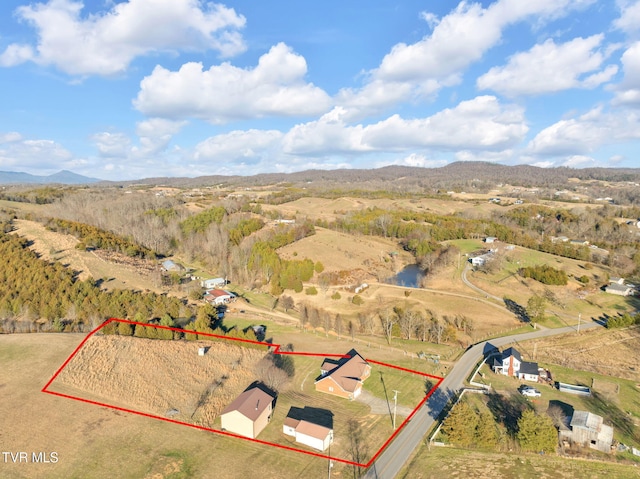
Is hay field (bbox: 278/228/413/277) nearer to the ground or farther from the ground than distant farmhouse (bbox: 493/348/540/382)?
farther from the ground

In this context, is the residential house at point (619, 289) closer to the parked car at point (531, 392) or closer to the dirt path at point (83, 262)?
the parked car at point (531, 392)

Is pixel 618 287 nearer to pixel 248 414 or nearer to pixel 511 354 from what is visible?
pixel 511 354

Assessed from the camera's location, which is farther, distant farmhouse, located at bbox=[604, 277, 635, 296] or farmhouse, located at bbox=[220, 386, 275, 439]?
distant farmhouse, located at bbox=[604, 277, 635, 296]

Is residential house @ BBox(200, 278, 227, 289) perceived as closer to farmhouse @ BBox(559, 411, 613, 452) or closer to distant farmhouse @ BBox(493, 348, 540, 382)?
distant farmhouse @ BBox(493, 348, 540, 382)

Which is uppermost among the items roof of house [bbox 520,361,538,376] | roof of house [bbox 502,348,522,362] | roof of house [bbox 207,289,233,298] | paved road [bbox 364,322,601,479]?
roof of house [bbox 207,289,233,298]

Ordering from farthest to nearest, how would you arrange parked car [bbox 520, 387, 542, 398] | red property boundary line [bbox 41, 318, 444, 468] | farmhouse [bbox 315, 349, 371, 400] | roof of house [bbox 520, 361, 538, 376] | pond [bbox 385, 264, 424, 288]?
pond [bbox 385, 264, 424, 288], roof of house [bbox 520, 361, 538, 376], parked car [bbox 520, 387, 542, 398], farmhouse [bbox 315, 349, 371, 400], red property boundary line [bbox 41, 318, 444, 468]

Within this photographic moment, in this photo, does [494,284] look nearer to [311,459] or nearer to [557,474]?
[557,474]

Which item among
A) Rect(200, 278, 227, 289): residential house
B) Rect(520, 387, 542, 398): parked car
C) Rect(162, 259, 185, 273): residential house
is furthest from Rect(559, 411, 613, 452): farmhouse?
Rect(162, 259, 185, 273): residential house

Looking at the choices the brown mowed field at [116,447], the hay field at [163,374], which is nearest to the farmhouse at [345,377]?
the hay field at [163,374]

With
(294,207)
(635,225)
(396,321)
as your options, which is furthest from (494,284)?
(294,207)
